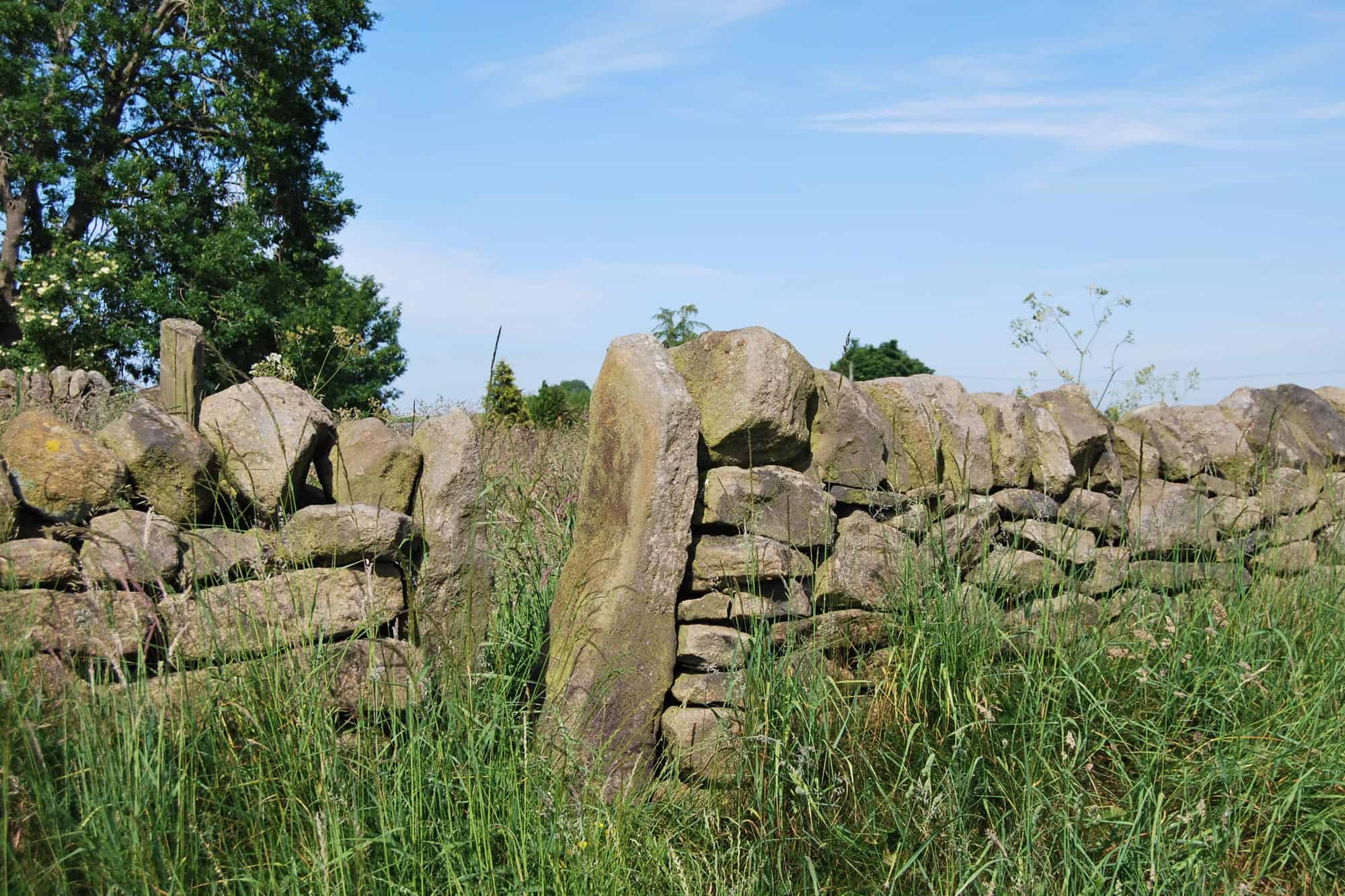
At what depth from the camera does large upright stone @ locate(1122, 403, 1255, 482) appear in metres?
4.92

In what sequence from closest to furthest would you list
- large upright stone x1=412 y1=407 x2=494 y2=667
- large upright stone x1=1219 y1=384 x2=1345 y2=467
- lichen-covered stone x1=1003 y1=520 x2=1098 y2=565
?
large upright stone x1=412 y1=407 x2=494 y2=667 → lichen-covered stone x1=1003 y1=520 x2=1098 y2=565 → large upright stone x1=1219 y1=384 x2=1345 y2=467

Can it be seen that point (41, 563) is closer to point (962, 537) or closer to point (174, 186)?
point (962, 537)

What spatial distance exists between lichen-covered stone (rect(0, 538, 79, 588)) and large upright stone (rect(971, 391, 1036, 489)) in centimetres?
341

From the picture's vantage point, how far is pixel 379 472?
3.20 m

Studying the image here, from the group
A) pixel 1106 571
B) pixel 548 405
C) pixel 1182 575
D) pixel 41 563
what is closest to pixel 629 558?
pixel 41 563

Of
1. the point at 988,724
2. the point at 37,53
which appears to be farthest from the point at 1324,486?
the point at 37,53

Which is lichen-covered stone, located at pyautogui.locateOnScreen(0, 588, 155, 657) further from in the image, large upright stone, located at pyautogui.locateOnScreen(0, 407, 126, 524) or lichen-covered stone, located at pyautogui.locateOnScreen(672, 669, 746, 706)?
lichen-covered stone, located at pyautogui.locateOnScreen(672, 669, 746, 706)

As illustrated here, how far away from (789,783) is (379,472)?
1.66m

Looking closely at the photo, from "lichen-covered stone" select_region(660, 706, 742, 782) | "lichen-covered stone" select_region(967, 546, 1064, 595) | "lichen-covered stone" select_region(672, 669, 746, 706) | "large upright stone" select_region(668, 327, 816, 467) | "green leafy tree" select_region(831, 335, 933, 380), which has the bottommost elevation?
"lichen-covered stone" select_region(660, 706, 742, 782)

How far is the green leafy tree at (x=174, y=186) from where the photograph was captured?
53.6ft

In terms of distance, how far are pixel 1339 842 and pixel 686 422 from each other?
2404 mm

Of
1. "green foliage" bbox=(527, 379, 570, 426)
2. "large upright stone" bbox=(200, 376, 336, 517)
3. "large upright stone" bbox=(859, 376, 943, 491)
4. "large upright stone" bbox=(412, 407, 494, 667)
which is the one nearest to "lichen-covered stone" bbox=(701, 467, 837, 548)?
"large upright stone" bbox=(859, 376, 943, 491)

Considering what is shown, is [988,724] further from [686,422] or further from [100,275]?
[100,275]

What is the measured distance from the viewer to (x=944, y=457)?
408cm
